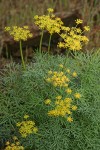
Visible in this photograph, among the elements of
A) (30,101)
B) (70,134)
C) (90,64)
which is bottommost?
(70,134)

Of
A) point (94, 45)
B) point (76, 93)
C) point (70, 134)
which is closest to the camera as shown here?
point (76, 93)

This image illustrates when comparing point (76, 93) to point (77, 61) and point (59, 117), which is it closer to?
point (59, 117)

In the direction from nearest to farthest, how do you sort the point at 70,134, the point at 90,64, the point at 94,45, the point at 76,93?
the point at 76,93 → the point at 70,134 → the point at 90,64 → the point at 94,45

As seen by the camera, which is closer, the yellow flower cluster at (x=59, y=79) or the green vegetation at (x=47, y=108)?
the yellow flower cluster at (x=59, y=79)

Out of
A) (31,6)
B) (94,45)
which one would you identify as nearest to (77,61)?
(94,45)

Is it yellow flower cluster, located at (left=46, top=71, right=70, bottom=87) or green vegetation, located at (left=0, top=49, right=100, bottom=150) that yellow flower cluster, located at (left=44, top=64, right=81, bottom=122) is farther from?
green vegetation, located at (left=0, top=49, right=100, bottom=150)

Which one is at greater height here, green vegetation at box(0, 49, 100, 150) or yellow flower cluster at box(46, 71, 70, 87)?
yellow flower cluster at box(46, 71, 70, 87)

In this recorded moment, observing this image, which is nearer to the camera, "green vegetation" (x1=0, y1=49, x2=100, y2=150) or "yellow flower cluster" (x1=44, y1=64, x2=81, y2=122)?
"yellow flower cluster" (x1=44, y1=64, x2=81, y2=122)

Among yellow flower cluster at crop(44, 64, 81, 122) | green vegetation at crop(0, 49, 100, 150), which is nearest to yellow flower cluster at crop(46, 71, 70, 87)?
yellow flower cluster at crop(44, 64, 81, 122)

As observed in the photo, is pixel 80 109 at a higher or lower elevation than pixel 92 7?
lower

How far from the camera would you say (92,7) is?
5609mm

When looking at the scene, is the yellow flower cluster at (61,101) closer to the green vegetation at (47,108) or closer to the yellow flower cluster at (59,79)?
the yellow flower cluster at (59,79)

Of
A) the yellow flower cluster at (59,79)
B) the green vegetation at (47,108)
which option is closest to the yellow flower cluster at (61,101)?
the yellow flower cluster at (59,79)

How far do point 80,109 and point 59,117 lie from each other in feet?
0.58
